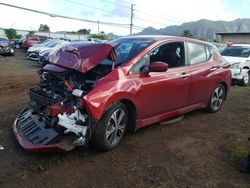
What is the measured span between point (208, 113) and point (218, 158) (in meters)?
2.74

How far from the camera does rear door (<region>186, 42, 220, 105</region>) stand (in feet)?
21.3

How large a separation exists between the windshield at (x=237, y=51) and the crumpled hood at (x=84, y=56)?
33.2ft

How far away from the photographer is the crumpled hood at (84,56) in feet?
16.2

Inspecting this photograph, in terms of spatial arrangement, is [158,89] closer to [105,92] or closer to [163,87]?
[163,87]

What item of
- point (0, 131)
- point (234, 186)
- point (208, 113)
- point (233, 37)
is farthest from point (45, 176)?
point (233, 37)

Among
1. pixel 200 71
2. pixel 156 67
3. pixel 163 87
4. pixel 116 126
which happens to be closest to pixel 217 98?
pixel 200 71

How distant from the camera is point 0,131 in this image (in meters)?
5.67

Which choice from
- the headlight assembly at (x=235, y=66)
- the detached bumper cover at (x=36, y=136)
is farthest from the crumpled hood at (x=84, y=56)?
the headlight assembly at (x=235, y=66)

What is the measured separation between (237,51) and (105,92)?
10.9 meters

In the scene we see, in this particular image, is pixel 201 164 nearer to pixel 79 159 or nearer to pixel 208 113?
pixel 79 159

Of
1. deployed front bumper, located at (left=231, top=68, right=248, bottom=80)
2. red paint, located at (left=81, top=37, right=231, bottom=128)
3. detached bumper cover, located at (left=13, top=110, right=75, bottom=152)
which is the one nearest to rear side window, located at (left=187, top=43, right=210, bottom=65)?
red paint, located at (left=81, top=37, right=231, bottom=128)

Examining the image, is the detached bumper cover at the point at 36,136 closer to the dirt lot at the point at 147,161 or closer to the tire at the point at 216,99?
the dirt lot at the point at 147,161

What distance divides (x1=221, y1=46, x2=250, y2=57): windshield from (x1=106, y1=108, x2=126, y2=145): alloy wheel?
10163mm

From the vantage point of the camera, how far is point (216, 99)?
7652 mm
